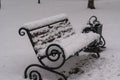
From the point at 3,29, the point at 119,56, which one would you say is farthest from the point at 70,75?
the point at 3,29

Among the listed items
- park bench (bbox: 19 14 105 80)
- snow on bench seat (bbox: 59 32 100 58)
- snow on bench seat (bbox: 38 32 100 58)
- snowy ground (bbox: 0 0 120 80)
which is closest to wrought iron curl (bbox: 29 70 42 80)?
park bench (bbox: 19 14 105 80)

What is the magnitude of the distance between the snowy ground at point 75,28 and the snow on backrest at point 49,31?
2.14 ft

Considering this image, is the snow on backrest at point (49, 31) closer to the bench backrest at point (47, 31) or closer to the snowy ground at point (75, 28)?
the bench backrest at point (47, 31)

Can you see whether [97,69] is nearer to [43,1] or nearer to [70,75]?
[70,75]

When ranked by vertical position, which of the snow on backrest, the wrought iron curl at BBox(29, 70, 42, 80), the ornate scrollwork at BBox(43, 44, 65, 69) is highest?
the snow on backrest

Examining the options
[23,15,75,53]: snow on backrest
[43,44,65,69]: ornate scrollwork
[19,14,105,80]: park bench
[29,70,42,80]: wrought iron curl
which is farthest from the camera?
[23,15,75,53]: snow on backrest

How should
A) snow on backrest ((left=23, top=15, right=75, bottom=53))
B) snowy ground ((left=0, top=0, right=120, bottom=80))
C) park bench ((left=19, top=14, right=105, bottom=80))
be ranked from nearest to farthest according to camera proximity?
park bench ((left=19, top=14, right=105, bottom=80)), snow on backrest ((left=23, top=15, right=75, bottom=53)), snowy ground ((left=0, top=0, right=120, bottom=80))

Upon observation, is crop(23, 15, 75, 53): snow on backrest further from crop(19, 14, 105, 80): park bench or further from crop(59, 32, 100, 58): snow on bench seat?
crop(59, 32, 100, 58): snow on bench seat

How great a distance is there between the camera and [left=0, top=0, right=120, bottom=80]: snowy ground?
6.25m

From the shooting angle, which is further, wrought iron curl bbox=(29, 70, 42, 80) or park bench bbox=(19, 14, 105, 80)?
wrought iron curl bbox=(29, 70, 42, 80)

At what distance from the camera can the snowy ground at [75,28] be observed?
6254 millimetres

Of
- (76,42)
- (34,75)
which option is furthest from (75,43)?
(34,75)

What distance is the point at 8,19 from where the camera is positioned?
43.0 feet

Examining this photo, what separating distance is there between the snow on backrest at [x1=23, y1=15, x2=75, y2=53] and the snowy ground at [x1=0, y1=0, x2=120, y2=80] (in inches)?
25.7
